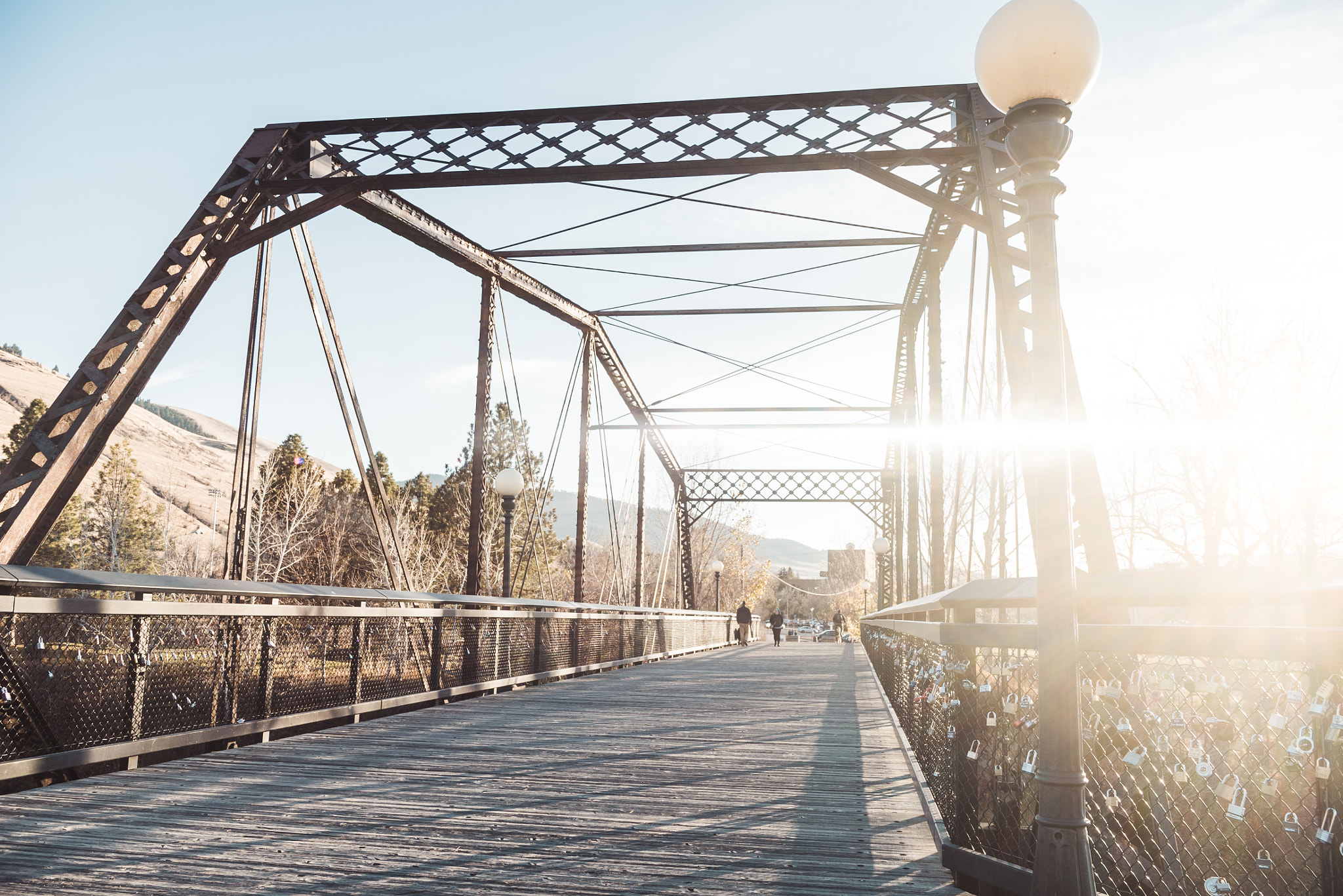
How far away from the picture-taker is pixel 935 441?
35.8 feet

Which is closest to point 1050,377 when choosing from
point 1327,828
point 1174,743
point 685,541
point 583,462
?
point 1174,743

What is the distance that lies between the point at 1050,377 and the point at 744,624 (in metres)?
27.4

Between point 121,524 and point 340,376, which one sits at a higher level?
point 121,524

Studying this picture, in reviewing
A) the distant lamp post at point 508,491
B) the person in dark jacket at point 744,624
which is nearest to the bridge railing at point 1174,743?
the distant lamp post at point 508,491

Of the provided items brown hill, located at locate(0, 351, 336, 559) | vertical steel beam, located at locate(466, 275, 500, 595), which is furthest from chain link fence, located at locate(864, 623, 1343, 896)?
brown hill, located at locate(0, 351, 336, 559)

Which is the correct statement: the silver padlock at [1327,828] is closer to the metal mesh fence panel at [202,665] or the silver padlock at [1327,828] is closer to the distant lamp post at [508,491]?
the metal mesh fence panel at [202,665]

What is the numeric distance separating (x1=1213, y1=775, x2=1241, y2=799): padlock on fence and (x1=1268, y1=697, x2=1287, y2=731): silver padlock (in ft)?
0.55

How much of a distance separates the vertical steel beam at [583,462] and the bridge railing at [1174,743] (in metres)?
10.4

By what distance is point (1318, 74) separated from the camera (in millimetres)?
Answer: 15656

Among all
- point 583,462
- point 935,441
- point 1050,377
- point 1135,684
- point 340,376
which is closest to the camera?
point 1135,684

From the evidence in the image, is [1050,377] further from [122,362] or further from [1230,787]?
[122,362]

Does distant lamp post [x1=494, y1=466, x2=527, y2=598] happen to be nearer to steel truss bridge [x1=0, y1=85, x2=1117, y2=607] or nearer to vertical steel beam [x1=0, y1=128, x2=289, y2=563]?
steel truss bridge [x1=0, y1=85, x2=1117, y2=607]

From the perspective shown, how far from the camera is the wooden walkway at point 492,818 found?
3.04 meters

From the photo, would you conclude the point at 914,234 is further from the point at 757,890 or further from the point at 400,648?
the point at 757,890
